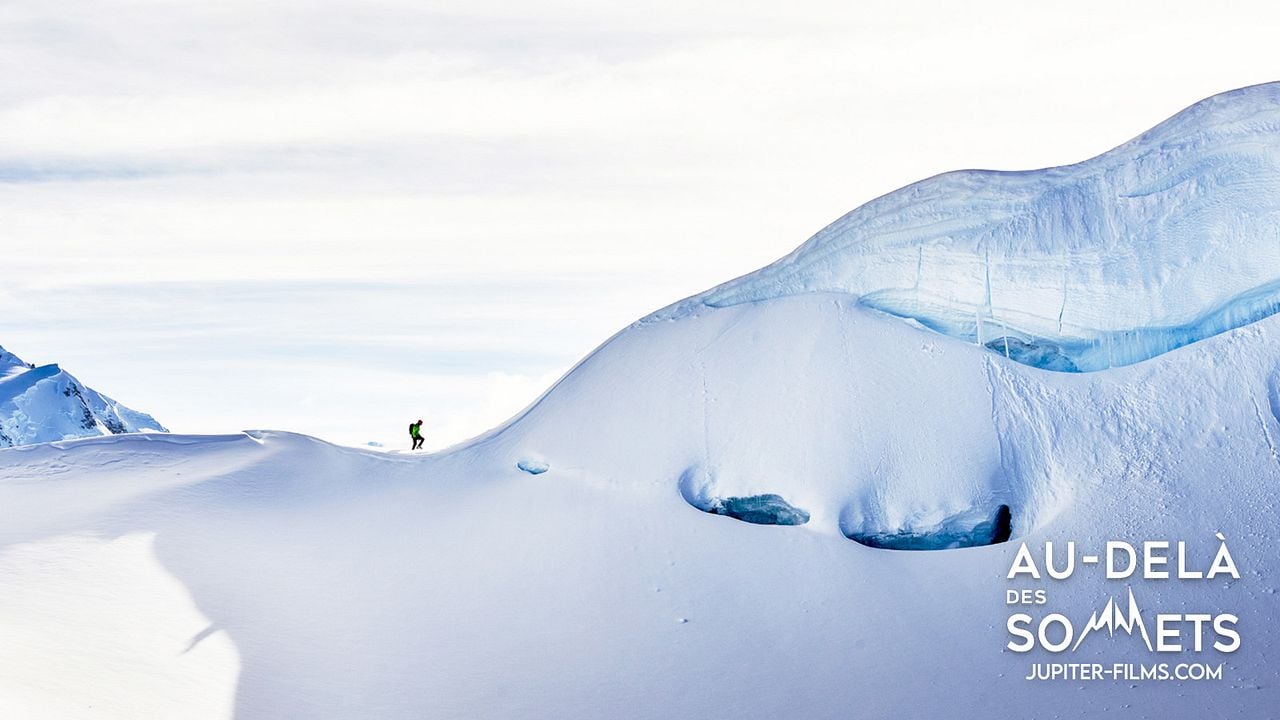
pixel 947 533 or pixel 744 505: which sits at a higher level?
pixel 744 505

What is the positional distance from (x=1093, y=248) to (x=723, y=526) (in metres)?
6.19

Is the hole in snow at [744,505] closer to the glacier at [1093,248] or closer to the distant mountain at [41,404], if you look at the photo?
the glacier at [1093,248]

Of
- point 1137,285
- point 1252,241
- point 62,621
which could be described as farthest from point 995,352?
point 62,621

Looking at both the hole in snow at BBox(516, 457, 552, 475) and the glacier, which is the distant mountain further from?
the glacier

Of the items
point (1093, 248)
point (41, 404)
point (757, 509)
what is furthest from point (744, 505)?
point (41, 404)

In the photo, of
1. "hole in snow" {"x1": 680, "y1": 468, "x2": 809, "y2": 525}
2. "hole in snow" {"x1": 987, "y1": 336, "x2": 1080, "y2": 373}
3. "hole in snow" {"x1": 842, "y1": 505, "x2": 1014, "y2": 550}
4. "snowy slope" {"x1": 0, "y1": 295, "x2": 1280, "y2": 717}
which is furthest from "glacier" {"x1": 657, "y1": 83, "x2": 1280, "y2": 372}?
"hole in snow" {"x1": 680, "y1": 468, "x2": 809, "y2": 525}

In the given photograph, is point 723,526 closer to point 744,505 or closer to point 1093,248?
point 744,505

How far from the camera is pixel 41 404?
46.8 meters

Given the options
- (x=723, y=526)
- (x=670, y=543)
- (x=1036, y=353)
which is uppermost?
(x=1036, y=353)

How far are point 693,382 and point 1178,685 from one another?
21.3ft

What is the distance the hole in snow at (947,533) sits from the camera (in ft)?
45.2

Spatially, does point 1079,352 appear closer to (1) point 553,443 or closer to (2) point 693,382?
(2) point 693,382

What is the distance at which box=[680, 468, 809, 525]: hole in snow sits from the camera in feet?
46.3

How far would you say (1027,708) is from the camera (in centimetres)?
1155
